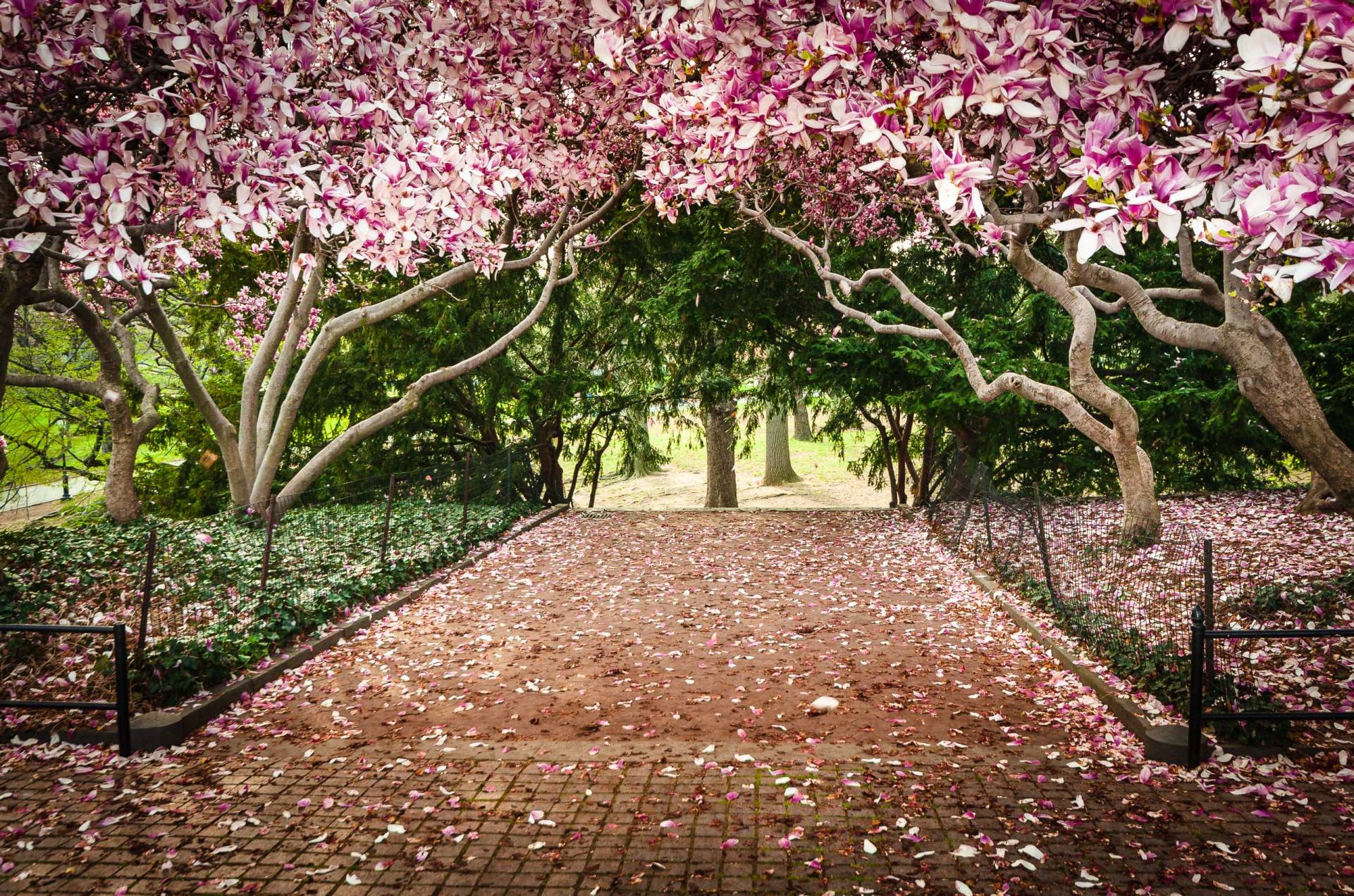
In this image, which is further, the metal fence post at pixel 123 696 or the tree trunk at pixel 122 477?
the tree trunk at pixel 122 477

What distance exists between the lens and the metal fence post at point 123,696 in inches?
196

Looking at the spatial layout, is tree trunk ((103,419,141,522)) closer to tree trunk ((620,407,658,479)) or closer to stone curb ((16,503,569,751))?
stone curb ((16,503,569,751))

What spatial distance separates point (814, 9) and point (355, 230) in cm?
240

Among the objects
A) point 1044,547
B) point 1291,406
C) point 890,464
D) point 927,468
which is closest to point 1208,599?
point 1291,406

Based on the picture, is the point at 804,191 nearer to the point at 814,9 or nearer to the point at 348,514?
the point at 348,514

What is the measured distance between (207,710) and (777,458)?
1992 cm

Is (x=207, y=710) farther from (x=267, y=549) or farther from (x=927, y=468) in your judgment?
(x=927, y=468)

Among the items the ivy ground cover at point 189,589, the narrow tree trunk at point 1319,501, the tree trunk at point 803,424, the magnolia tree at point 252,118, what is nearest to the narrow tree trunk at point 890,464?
the narrow tree trunk at point 1319,501

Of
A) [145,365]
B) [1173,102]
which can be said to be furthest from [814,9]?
[145,365]

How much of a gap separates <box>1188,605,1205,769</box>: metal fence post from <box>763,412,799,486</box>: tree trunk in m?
19.7

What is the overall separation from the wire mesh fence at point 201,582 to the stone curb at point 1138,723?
622cm

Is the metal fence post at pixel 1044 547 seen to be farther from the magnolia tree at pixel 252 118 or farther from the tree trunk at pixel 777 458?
the tree trunk at pixel 777 458

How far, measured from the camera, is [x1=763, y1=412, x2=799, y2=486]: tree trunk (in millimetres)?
24391

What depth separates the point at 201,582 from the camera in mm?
7699
